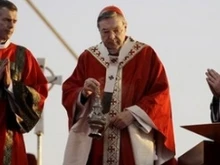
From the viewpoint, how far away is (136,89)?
8.86 metres

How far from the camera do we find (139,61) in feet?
29.6

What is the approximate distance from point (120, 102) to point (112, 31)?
0.57 metres

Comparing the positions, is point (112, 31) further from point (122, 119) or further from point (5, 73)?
point (5, 73)

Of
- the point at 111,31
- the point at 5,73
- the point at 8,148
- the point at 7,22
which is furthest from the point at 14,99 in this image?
the point at 111,31

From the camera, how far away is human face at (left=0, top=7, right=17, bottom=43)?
29.4 ft

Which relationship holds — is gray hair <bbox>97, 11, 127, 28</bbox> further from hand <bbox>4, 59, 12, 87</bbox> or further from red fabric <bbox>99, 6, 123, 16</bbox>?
hand <bbox>4, 59, 12, 87</bbox>

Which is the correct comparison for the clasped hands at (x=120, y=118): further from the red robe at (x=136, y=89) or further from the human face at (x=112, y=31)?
the human face at (x=112, y=31)

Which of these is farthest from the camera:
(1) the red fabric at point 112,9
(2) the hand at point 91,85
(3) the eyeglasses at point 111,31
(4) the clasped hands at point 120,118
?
(1) the red fabric at point 112,9

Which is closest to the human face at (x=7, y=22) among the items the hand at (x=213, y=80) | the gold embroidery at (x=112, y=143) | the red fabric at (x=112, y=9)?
the red fabric at (x=112, y=9)

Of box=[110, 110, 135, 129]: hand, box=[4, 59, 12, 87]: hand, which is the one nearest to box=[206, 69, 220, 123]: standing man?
box=[110, 110, 135, 129]: hand

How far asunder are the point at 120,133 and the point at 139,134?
0.50ft

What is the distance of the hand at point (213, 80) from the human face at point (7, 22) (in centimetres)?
163

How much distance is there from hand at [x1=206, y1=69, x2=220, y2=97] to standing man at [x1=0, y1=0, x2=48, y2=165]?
137 centimetres

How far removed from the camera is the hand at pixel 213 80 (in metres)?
8.74
